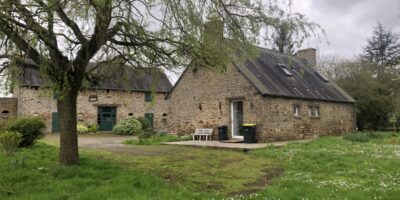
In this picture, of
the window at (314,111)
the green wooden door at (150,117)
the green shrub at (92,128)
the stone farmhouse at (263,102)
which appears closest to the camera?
the stone farmhouse at (263,102)

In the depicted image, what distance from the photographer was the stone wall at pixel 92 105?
27047 millimetres

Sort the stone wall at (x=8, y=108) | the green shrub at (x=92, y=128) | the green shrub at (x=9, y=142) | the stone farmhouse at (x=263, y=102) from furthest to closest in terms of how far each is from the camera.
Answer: the green shrub at (x=92, y=128) → the stone wall at (x=8, y=108) → the stone farmhouse at (x=263, y=102) → the green shrub at (x=9, y=142)

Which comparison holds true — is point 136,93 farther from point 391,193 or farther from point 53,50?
point 391,193

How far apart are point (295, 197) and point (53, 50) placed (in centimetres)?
653

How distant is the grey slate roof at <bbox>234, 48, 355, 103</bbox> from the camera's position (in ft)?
58.9

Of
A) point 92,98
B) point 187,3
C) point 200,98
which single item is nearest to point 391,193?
point 187,3

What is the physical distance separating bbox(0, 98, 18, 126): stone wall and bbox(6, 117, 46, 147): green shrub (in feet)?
48.7

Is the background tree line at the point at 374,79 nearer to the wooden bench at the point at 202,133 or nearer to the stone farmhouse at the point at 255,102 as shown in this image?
the stone farmhouse at the point at 255,102

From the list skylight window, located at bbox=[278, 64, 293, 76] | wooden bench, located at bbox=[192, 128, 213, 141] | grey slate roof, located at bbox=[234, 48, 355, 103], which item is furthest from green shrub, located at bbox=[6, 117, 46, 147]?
skylight window, located at bbox=[278, 64, 293, 76]

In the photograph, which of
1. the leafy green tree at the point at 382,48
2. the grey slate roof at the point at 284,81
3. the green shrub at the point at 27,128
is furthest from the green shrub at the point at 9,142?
the leafy green tree at the point at 382,48

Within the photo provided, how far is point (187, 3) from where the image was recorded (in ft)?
23.9

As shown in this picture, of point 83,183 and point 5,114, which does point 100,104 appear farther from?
point 83,183

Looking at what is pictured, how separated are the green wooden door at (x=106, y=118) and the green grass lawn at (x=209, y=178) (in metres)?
18.5

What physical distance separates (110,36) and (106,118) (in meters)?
22.7
